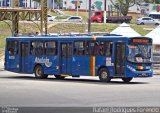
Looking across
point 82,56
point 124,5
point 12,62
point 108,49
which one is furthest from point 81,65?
point 124,5

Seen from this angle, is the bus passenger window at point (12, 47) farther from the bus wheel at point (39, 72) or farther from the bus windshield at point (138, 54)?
the bus windshield at point (138, 54)

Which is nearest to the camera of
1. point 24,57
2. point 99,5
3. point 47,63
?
point 47,63

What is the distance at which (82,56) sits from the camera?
33469 millimetres

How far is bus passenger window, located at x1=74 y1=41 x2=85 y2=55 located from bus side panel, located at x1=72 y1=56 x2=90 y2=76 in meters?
0.30

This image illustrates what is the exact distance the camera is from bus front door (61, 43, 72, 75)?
34.2m

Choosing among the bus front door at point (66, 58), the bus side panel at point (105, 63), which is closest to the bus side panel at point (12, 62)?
the bus front door at point (66, 58)

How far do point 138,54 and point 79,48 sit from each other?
157 inches

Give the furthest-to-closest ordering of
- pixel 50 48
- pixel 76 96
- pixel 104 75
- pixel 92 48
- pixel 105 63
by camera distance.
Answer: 1. pixel 50 48
2. pixel 92 48
3. pixel 104 75
4. pixel 105 63
5. pixel 76 96

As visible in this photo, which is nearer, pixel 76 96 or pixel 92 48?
pixel 76 96

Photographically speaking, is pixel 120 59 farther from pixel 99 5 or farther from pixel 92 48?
pixel 99 5

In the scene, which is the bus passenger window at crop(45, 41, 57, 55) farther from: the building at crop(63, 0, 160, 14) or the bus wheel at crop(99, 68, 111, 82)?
the building at crop(63, 0, 160, 14)

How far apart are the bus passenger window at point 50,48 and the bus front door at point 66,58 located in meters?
0.62

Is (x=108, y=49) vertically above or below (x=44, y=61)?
above

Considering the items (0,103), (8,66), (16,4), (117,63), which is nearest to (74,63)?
(117,63)
